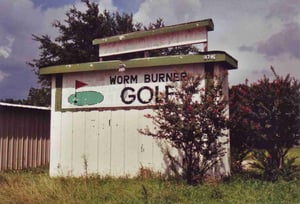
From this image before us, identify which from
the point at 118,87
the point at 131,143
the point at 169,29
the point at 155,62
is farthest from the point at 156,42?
the point at 131,143

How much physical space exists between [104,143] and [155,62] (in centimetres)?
244

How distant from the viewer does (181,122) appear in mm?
7945

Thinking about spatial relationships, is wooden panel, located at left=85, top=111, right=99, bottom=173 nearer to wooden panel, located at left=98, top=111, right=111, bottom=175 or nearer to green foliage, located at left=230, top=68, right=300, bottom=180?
wooden panel, located at left=98, top=111, right=111, bottom=175

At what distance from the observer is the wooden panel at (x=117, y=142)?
9.70 metres

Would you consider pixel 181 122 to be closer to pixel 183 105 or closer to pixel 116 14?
pixel 183 105

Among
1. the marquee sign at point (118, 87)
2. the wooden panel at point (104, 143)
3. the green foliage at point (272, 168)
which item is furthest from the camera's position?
the wooden panel at point (104, 143)

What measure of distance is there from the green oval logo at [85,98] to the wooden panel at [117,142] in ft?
1.96

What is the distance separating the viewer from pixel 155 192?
282 inches

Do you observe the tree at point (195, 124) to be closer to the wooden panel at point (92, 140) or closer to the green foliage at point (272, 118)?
the green foliage at point (272, 118)

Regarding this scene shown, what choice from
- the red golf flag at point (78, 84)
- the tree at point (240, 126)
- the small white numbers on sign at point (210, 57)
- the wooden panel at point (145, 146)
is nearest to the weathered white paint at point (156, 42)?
the small white numbers on sign at point (210, 57)

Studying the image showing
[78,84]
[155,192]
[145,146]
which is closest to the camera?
[155,192]

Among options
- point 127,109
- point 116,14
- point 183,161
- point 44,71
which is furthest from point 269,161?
point 116,14

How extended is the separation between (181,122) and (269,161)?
96.9 inches

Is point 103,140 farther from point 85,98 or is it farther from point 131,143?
point 85,98
